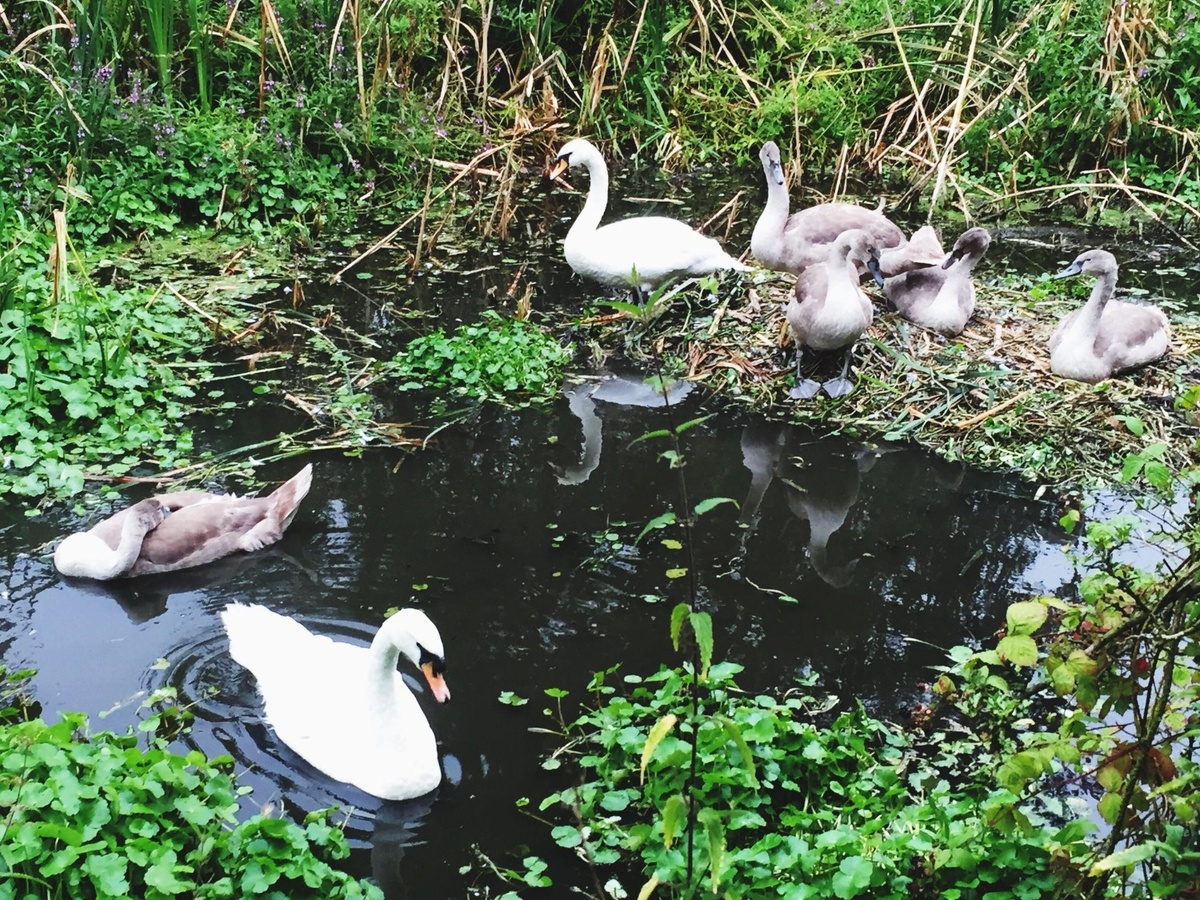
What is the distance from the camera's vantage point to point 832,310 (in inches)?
233

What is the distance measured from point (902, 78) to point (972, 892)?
7786mm

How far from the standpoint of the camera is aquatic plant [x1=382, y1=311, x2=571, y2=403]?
6148 millimetres

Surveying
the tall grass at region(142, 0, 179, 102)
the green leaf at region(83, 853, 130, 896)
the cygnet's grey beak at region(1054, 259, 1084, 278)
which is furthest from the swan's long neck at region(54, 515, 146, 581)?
the cygnet's grey beak at region(1054, 259, 1084, 278)

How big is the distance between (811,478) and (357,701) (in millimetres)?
2667

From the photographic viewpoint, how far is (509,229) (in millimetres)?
8250

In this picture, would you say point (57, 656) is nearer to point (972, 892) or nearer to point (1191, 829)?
Result: point (972, 892)

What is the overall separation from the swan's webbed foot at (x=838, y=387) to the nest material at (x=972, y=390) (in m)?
0.04

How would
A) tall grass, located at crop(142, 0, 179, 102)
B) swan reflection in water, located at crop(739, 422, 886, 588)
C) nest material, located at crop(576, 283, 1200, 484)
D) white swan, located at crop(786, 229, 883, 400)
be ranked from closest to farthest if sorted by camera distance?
swan reflection in water, located at crop(739, 422, 886, 588), nest material, located at crop(576, 283, 1200, 484), white swan, located at crop(786, 229, 883, 400), tall grass, located at crop(142, 0, 179, 102)

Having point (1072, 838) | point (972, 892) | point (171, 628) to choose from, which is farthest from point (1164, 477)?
point (171, 628)

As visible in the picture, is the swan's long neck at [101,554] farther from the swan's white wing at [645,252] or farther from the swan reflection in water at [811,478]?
the swan's white wing at [645,252]

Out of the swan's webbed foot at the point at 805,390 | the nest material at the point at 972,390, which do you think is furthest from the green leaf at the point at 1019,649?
the swan's webbed foot at the point at 805,390

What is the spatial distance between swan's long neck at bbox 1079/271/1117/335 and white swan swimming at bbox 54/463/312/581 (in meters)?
4.00

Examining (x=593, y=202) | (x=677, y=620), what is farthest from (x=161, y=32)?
(x=677, y=620)

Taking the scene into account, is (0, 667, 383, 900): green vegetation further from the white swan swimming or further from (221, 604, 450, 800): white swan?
the white swan swimming
